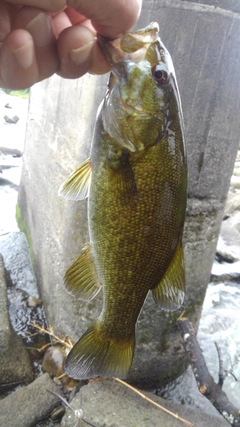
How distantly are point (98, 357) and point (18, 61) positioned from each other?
1053 millimetres

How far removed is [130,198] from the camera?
1.33 meters

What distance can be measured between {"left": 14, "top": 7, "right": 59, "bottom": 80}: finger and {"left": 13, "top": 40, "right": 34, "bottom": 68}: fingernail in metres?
0.06

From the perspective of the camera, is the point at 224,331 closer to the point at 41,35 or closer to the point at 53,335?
the point at 53,335

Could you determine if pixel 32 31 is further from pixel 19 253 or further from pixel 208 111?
pixel 19 253

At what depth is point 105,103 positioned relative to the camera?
1.29 metres

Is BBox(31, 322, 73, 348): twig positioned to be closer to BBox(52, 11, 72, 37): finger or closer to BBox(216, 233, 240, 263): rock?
BBox(52, 11, 72, 37): finger

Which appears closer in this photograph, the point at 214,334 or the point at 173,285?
the point at 173,285

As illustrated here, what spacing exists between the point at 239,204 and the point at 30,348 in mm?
5040

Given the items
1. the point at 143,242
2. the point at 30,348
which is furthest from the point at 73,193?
the point at 30,348

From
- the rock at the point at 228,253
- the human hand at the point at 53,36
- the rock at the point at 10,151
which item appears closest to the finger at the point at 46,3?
the human hand at the point at 53,36

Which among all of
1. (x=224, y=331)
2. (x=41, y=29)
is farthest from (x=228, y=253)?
(x=41, y=29)

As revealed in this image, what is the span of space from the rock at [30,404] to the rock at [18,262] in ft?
4.61

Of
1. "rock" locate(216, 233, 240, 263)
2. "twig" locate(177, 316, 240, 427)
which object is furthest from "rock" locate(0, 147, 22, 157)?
"twig" locate(177, 316, 240, 427)

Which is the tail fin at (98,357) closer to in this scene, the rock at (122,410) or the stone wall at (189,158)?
the rock at (122,410)
